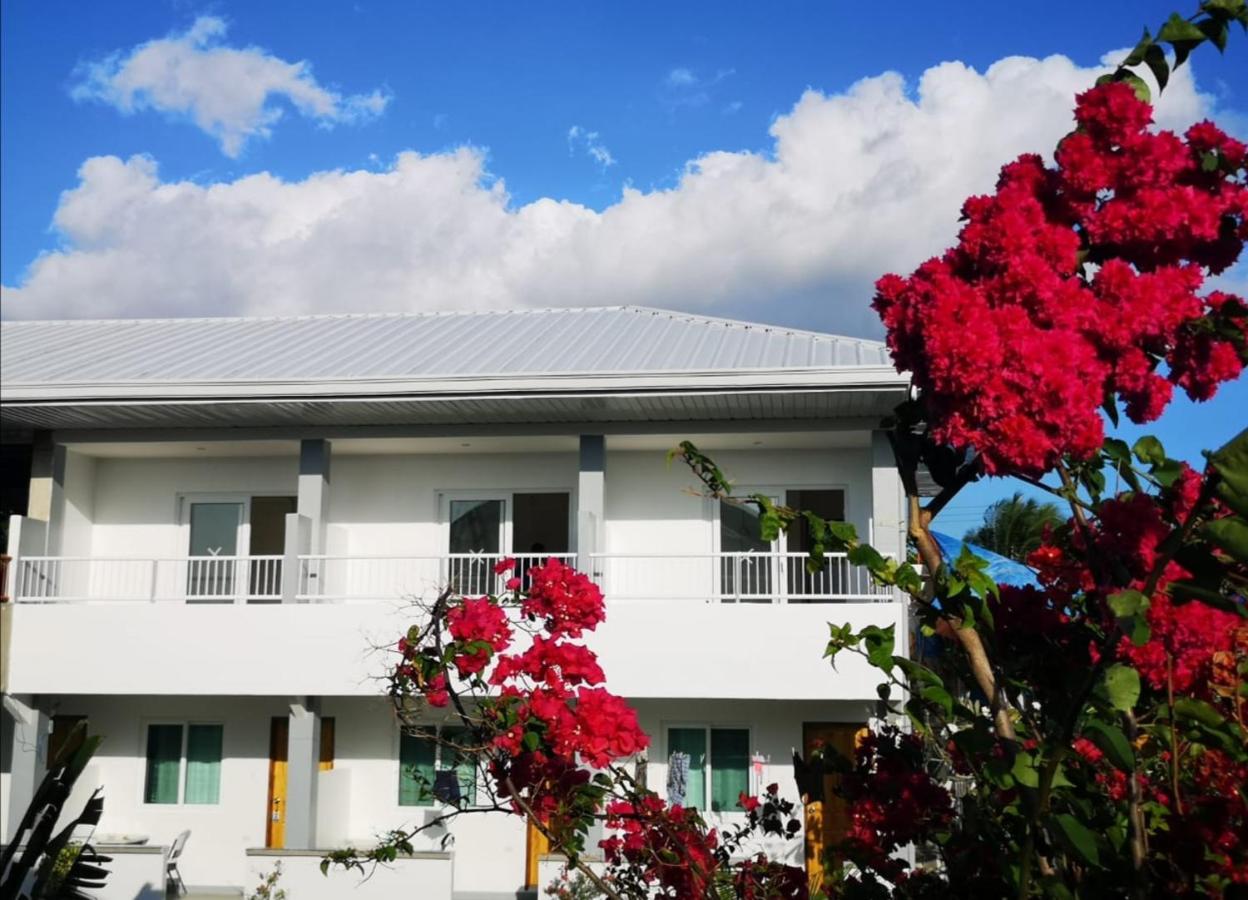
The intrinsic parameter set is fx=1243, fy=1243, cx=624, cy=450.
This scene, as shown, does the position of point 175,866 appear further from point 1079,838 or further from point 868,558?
point 1079,838

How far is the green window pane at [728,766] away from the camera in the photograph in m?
16.0

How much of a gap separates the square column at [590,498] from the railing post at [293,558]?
3.52m

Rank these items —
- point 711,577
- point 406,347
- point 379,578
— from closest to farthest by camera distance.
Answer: point 711,577 < point 379,578 < point 406,347

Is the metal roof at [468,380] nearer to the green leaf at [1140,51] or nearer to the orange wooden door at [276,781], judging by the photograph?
the orange wooden door at [276,781]

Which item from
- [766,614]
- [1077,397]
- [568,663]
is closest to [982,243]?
[1077,397]

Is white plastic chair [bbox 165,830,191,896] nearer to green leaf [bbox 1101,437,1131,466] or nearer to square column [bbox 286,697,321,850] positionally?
square column [bbox 286,697,321,850]

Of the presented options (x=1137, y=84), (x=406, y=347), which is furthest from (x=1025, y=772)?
(x=406, y=347)

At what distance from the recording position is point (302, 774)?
50.2 feet

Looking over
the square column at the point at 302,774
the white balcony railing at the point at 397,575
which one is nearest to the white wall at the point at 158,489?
the white balcony railing at the point at 397,575

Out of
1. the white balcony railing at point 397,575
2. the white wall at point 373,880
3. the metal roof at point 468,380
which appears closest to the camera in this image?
the metal roof at point 468,380

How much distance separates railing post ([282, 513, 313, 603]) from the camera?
15.4 metres

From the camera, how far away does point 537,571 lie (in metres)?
5.16

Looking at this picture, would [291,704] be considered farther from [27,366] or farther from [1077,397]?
[1077,397]

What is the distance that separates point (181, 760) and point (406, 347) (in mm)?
6544
